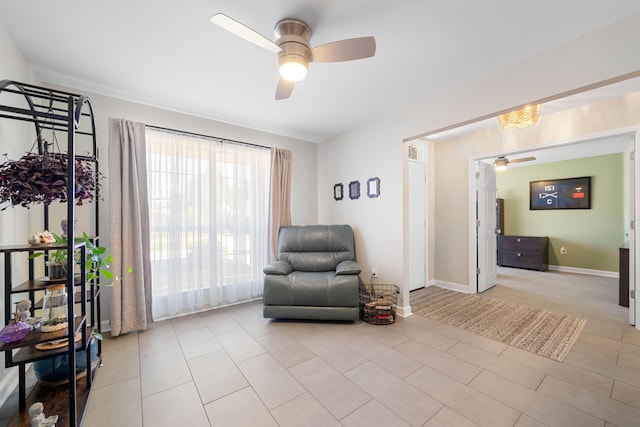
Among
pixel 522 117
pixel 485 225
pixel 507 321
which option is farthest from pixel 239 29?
pixel 485 225

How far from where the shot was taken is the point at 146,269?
277 cm

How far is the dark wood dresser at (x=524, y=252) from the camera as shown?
18.0 ft

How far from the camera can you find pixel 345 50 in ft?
5.37

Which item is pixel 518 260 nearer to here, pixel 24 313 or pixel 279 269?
pixel 279 269

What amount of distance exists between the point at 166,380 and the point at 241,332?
840 millimetres

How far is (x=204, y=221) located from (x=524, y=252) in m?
6.62

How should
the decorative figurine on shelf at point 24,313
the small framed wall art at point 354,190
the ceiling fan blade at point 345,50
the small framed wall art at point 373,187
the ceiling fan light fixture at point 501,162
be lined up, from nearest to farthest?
the decorative figurine on shelf at point 24,313, the ceiling fan blade at point 345,50, the small framed wall art at point 373,187, the small framed wall art at point 354,190, the ceiling fan light fixture at point 501,162

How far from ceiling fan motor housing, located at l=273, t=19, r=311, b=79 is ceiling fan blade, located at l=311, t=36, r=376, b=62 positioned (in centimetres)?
8

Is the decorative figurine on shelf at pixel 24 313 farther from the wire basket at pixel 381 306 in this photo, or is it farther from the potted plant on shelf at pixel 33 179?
the wire basket at pixel 381 306

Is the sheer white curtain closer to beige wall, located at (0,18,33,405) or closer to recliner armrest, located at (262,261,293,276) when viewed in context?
recliner armrest, located at (262,261,293,276)

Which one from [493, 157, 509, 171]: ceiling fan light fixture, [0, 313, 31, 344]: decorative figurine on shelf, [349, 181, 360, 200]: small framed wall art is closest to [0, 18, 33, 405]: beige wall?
[0, 313, 31, 344]: decorative figurine on shelf

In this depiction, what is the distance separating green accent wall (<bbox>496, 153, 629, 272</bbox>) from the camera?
4879mm

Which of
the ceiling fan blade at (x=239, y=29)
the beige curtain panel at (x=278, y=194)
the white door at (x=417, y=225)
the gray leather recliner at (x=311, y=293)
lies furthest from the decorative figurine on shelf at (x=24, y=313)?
the white door at (x=417, y=225)

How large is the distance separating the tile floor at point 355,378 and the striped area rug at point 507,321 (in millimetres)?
116
